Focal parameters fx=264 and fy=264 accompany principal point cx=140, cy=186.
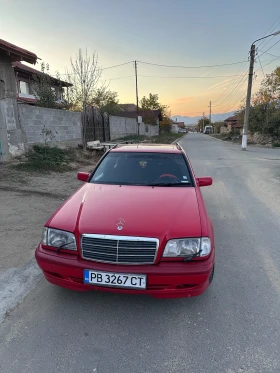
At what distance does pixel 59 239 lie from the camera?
2438mm

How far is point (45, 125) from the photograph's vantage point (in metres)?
10.6

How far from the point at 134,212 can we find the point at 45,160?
300 inches

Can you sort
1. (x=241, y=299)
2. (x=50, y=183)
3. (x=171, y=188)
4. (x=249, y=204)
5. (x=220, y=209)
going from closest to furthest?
(x=241, y=299), (x=171, y=188), (x=220, y=209), (x=249, y=204), (x=50, y=183)

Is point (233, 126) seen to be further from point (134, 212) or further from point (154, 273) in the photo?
point (154, 273)

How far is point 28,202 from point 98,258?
3.94m

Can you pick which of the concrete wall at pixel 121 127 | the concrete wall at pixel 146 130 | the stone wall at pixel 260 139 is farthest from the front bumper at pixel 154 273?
the concrete wall at pixel 146 130

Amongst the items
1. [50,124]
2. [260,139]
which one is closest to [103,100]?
[50,124]

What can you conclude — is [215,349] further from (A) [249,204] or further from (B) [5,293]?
(A) [249,204]

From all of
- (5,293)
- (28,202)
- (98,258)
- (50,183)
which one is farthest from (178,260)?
(50,183)

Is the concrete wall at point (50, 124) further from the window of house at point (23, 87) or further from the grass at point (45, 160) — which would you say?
the window of house at point (23, 87)

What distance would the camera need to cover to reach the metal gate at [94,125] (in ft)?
47.3

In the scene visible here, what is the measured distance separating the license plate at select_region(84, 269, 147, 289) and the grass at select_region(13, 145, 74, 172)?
6.86 meters

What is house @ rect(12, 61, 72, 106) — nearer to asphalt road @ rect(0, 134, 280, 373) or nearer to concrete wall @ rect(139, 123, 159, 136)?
concrete wall @ rect(139, 123, 159, 136)

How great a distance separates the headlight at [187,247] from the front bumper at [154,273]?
3.0 inches
